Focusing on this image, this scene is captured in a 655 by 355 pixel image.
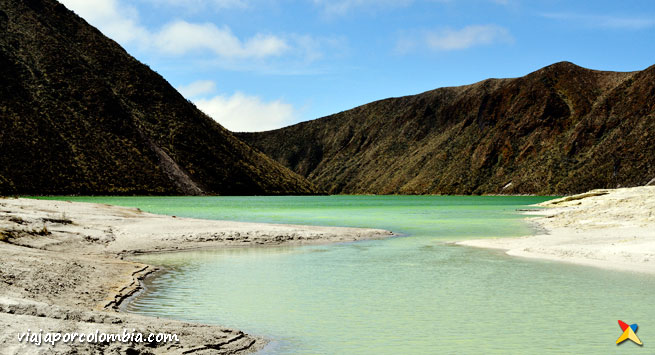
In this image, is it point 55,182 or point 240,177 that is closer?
point 55,182

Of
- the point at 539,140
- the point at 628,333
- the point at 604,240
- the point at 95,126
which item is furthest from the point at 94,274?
the point at 539,140

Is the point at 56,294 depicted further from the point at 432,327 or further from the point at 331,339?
the point at 432,327

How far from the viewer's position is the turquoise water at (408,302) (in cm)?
1012

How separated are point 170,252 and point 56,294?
1199 cm

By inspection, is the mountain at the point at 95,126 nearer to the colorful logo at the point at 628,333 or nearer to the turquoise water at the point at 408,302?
the turquoise water at the point at 408,302

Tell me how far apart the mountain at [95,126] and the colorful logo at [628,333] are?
88.8 metres

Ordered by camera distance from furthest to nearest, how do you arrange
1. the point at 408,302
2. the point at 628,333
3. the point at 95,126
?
the point at 95,126 < the point at 408,302 < the point at 628,333

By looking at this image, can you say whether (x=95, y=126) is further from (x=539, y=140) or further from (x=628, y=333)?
(x=539, y=140)

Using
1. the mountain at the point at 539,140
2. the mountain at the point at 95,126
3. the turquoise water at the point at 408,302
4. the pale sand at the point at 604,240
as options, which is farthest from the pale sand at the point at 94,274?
the mountain at the point at 539,140

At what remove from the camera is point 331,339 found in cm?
1023

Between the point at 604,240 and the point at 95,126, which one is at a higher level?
the point at 95,126

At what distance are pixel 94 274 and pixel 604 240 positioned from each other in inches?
744

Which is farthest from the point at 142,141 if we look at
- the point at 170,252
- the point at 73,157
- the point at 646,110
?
the point at 646,110

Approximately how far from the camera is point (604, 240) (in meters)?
23.1
